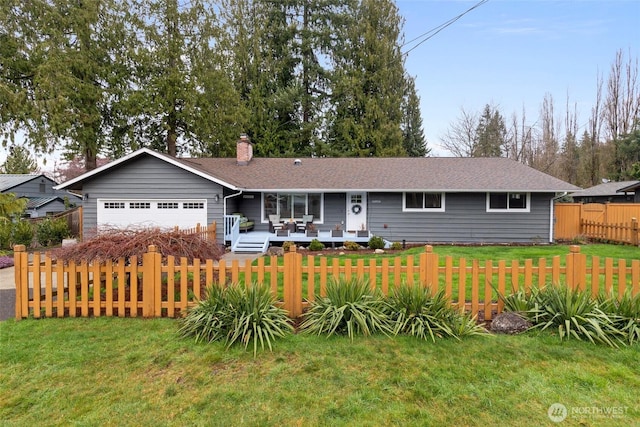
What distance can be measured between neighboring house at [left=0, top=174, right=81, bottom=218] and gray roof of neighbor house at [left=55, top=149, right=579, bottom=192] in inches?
639

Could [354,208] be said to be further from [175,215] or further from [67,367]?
[67,367]

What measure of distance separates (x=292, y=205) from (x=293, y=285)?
10.1m

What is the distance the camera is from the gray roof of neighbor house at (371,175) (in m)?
12.6

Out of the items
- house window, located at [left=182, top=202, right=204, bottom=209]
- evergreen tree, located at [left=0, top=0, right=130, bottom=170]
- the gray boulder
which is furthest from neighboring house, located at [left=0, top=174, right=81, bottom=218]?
the gray boulder

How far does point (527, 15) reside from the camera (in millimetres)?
8562

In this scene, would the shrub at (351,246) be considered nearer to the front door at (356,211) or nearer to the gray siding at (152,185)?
the front door at (356,211)

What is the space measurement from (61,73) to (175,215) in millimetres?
12505

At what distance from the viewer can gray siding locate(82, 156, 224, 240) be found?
12250 millimetres

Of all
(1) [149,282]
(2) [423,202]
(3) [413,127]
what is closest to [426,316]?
(1) [149,282]

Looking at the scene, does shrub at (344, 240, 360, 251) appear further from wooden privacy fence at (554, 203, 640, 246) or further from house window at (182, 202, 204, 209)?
wooden privacy fence at (554, 203, 640, 246)

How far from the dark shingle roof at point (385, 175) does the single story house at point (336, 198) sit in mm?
43

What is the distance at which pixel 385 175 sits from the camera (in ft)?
48.4

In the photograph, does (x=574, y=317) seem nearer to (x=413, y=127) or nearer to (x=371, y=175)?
(x=371, y=175)

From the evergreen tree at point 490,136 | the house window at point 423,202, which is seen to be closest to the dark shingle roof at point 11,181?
the house window at point 423,202
